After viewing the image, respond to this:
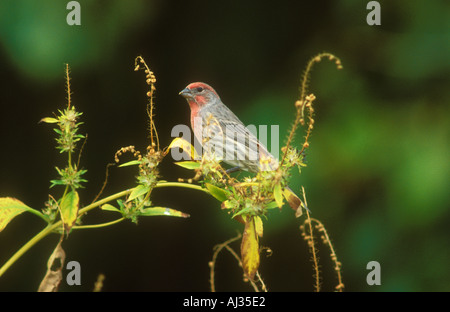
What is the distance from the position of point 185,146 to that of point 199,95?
86cm

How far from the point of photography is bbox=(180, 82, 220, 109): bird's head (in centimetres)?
262

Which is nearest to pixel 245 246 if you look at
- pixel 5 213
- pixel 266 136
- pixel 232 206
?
pixel 232 206

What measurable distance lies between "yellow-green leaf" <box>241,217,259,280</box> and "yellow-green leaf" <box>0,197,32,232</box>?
2.08ft

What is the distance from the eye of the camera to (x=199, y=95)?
8.69ft

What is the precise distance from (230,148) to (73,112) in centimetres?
90

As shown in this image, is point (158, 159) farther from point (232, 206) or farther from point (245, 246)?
point (245, 246)

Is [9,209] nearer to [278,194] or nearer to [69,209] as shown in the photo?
[69,209]

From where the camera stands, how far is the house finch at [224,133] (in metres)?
2.35

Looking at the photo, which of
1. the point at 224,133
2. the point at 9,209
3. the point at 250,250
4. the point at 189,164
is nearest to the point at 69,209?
the point at 9,209

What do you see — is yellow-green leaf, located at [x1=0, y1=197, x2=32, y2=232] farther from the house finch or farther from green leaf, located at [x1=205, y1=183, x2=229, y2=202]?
the house finch

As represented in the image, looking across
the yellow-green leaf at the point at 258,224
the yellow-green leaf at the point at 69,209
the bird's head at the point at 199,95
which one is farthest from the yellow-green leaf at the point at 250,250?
the bird's head at the point at 199,95

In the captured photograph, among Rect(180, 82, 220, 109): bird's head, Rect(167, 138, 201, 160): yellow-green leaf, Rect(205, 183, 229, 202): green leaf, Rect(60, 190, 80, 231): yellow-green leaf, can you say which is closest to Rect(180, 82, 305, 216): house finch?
Rect(180, 82, 220, 109): bird's head

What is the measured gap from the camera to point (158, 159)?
5.49 feet

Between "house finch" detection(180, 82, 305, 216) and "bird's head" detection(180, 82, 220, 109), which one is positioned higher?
"bird's head" detection(180, 82, 220, 109)
